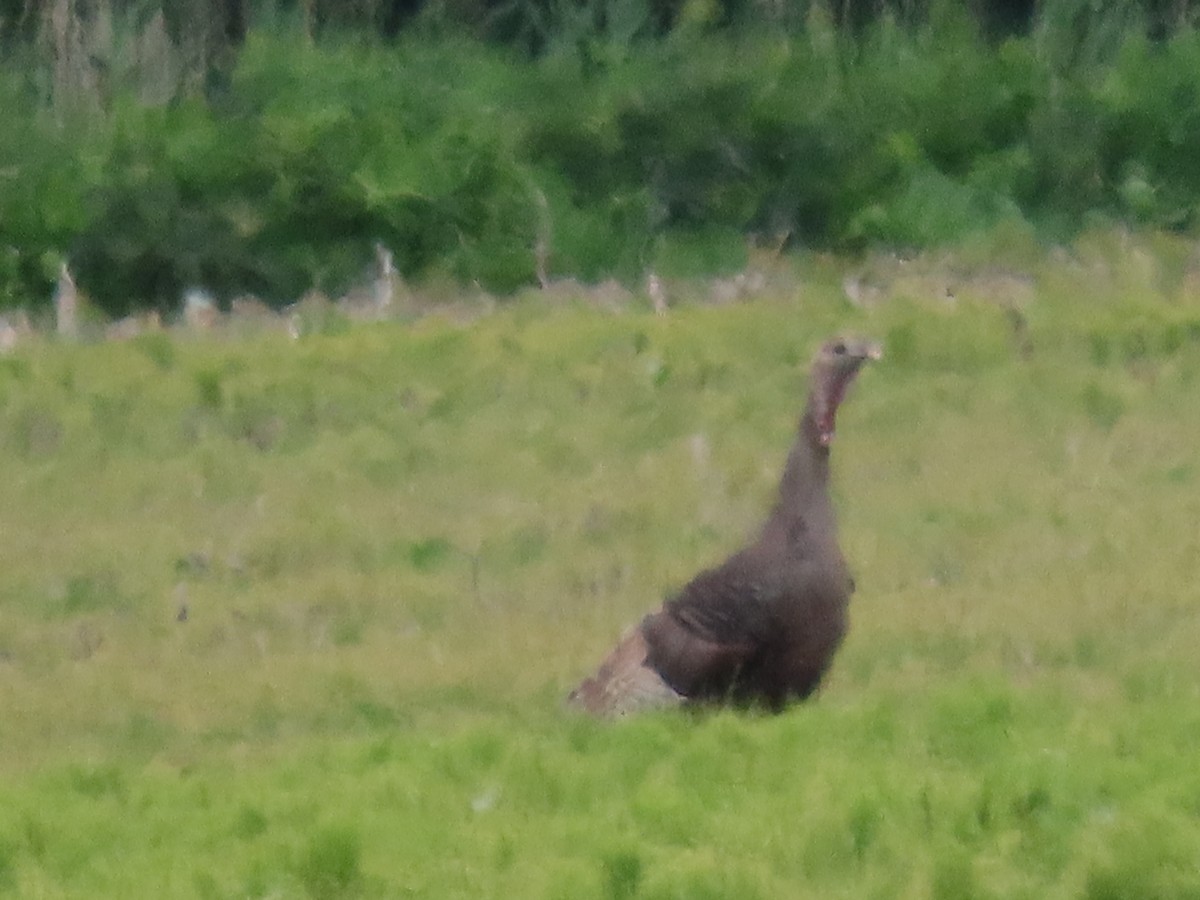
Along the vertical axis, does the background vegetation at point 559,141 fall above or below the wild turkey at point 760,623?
below

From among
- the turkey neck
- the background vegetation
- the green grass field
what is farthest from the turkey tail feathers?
the background vegetation

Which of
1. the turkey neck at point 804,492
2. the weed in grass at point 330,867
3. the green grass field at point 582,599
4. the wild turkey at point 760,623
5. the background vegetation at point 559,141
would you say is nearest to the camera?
the weed in grass at point 330,867

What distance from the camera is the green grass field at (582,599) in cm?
686

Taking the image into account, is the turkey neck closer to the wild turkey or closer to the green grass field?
the wild turkey

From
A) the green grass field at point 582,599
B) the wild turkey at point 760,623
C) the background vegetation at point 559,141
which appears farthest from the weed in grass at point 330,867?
the background vegetation at point 559,141

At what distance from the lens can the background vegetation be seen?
81.9 ft

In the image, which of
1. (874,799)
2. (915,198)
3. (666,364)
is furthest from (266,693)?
(915,198)

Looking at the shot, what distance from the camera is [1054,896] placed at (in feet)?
19.9

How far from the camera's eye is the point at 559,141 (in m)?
26.3

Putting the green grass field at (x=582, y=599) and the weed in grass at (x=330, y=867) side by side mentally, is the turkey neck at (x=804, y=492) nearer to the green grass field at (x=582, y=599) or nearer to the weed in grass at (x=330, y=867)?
the green grass field at (x=582, y=599)

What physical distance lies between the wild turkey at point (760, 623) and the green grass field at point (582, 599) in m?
0.22

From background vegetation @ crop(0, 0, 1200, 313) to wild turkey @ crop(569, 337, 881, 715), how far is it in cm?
1512

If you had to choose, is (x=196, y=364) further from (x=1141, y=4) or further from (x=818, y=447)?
(x=1141, y=4)

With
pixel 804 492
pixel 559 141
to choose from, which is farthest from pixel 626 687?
pixel 559 141
